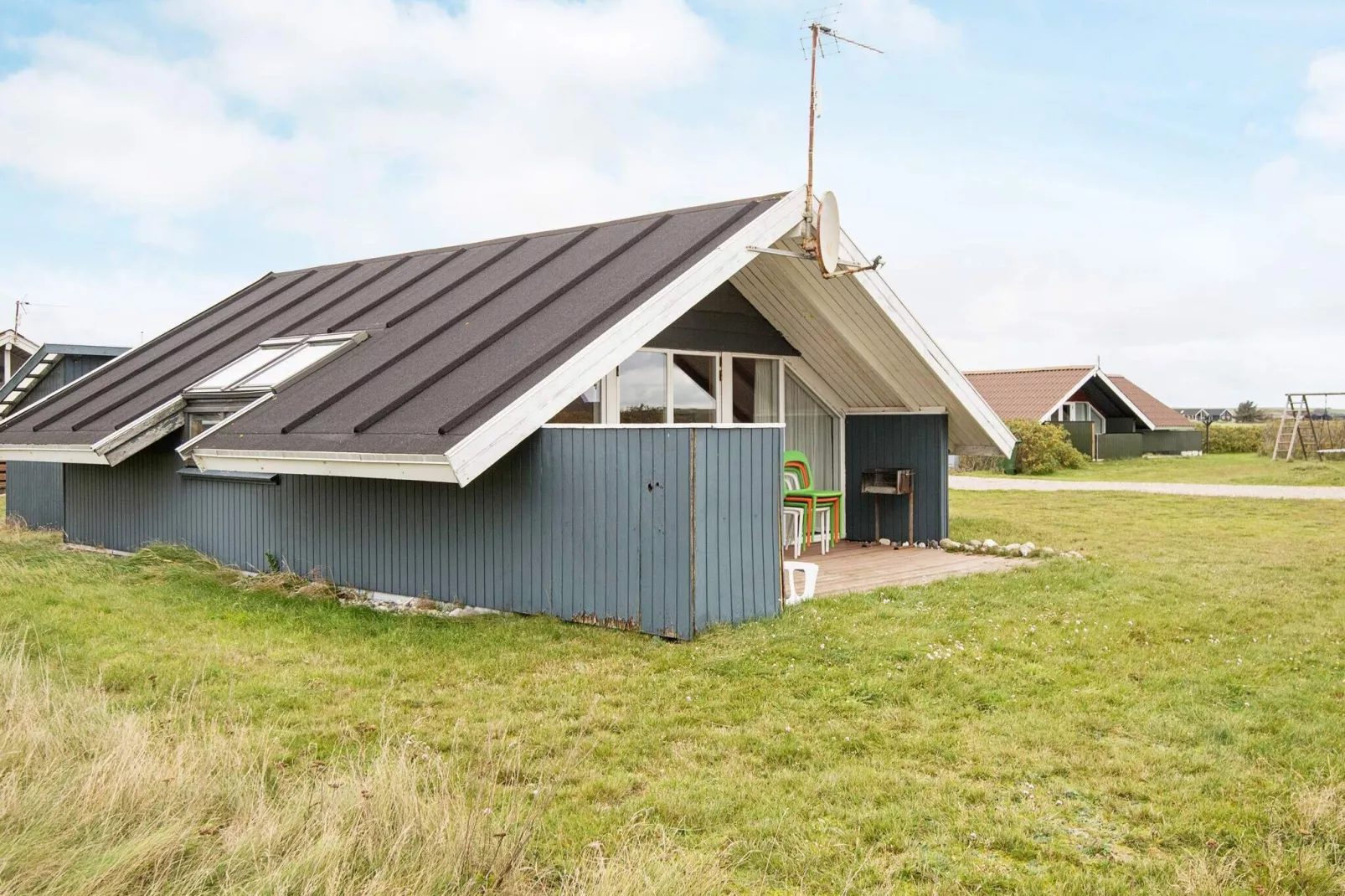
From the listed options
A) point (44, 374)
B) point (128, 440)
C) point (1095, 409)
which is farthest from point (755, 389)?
point (1095, 409)

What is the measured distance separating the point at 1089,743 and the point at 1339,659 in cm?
282

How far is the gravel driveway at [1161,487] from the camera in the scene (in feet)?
65.0

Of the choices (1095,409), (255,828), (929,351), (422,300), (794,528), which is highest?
(422,300)

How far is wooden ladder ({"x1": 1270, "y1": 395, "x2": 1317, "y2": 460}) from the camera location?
1118 inches

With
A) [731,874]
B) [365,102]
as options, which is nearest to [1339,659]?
[731,874]

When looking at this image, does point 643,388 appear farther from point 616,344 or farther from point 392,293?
point 392,293

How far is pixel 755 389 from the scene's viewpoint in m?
11.9

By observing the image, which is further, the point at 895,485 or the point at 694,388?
the point at 895,485

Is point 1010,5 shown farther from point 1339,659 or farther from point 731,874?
point 731,874

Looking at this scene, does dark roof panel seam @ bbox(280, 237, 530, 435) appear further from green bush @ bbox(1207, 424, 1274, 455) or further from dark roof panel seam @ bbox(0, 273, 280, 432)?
green bush @ bbox(1207, 424, 1274, 455)

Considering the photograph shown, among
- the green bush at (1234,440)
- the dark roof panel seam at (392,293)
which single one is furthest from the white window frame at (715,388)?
the green bush at (1234,440)

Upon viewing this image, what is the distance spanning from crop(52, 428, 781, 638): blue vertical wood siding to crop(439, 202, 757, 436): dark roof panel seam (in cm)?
54

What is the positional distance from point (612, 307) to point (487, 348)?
125 cm

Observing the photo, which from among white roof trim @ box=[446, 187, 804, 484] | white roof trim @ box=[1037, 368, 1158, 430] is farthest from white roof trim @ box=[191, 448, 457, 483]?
white roof trim @ box=[1037, 368, 1158, 430]
